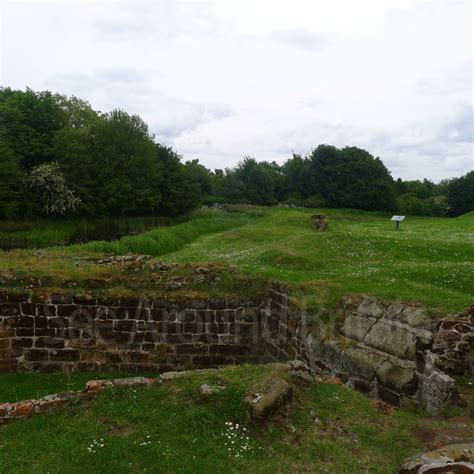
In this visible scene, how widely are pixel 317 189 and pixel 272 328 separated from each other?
55158 millimetres

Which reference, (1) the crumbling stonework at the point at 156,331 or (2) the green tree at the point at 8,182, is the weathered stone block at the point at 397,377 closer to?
(1) the crumbling stonework at the point at 156,331

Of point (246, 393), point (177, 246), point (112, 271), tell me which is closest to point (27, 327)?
point (112, 271)

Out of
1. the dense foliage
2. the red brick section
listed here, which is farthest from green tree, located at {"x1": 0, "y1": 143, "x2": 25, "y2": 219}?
the red brick section

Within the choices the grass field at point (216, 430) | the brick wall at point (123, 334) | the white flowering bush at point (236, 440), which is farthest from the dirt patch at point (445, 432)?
the brick wall at point (123, 334)

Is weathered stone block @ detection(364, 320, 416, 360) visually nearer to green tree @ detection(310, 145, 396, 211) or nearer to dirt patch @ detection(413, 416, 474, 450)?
dirt patch @ detection(413, 416, 474, 450)

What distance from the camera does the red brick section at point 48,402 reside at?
633 centimetres

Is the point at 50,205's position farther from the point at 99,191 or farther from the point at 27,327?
the point at 27,327

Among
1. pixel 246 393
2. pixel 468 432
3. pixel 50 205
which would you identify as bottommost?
pixel 468 432

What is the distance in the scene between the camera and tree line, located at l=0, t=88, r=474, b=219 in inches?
1442

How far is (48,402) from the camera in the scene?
Answer: 6465 mm

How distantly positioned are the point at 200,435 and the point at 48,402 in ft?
7.71

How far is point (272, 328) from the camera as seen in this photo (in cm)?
1104

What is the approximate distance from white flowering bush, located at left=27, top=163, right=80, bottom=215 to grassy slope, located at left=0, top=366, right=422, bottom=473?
32.9 metres

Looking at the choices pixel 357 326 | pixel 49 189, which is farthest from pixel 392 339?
pixel 49 189
